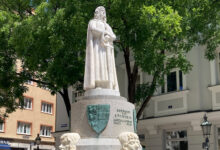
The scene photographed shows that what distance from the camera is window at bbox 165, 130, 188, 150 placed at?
66.8ft

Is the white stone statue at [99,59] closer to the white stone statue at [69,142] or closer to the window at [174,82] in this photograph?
the white stone statue at [69,142]

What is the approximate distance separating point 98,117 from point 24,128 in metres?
32.7

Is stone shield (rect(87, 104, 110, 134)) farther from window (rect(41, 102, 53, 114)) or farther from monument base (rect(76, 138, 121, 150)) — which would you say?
window (rect(41, 102, 53, 114))

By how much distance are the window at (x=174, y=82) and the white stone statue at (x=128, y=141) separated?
12305 millimetres

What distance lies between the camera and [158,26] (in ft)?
45.8

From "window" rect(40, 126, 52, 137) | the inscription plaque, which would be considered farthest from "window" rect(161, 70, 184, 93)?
"window" rect(40, 126, 52, 137)

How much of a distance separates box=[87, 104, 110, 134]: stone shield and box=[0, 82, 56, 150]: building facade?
2883 centimetres

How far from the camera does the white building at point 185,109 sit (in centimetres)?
1931

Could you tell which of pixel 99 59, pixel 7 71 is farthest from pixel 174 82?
pixel 99 59

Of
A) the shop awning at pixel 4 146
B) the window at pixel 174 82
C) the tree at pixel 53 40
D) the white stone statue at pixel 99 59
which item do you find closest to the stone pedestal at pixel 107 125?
the white stone statue at pixel 99 59

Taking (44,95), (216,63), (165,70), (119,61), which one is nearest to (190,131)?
(216,63)

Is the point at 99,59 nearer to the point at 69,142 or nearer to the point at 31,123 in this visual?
the point at 69,142

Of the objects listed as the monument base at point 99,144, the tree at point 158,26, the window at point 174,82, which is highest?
the tree at point 158,26

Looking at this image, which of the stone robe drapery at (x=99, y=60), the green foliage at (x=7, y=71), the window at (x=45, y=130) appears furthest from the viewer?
the window at (x=45, y=130)
